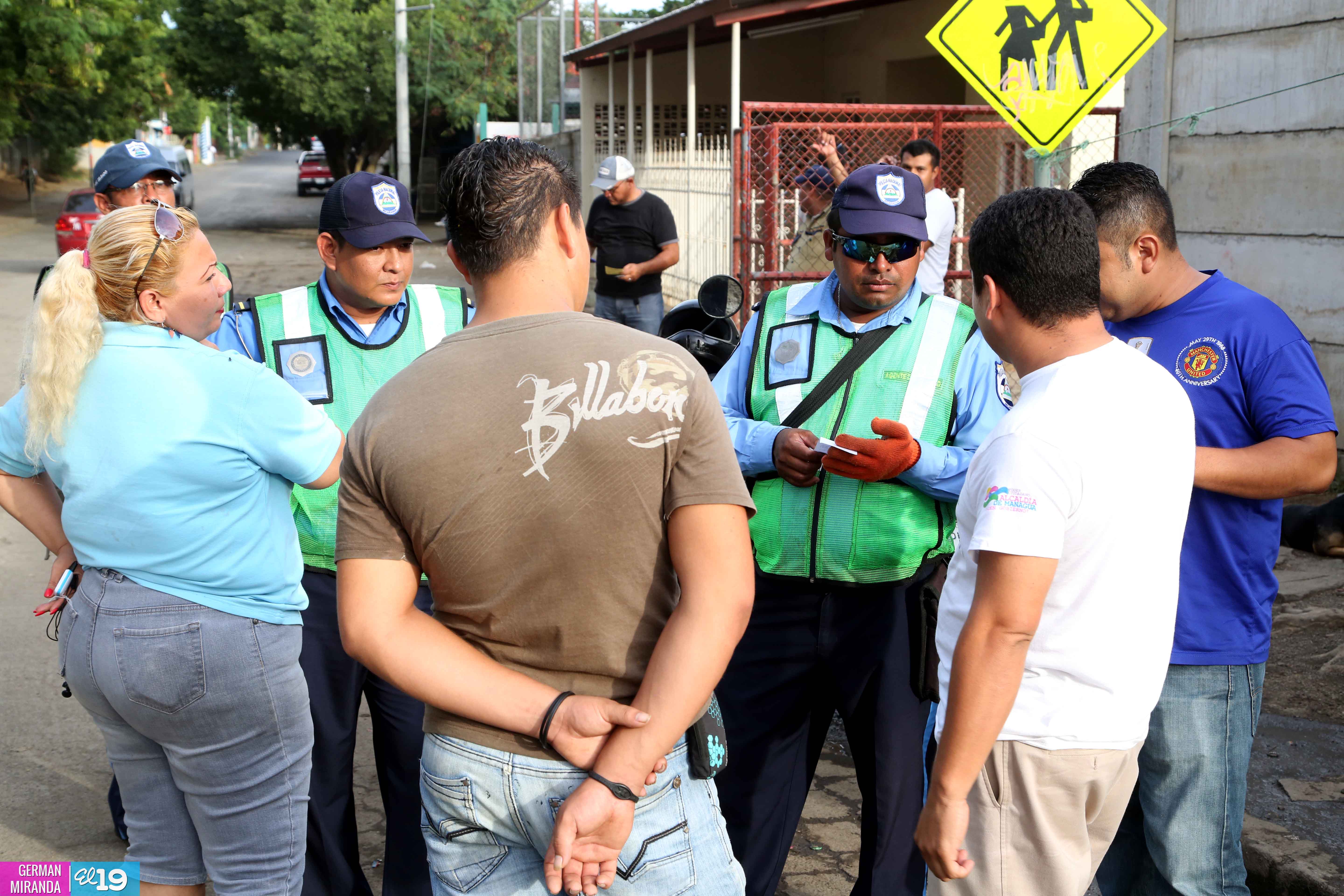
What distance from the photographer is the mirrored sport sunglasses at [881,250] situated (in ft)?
10.1

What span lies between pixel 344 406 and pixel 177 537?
0.83 metres

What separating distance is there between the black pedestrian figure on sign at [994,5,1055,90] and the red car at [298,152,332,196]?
1690 inches

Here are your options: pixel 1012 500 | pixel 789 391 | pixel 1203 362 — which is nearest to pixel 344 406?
pixel 789 391

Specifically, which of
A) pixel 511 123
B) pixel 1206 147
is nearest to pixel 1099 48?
pixel 1206 147

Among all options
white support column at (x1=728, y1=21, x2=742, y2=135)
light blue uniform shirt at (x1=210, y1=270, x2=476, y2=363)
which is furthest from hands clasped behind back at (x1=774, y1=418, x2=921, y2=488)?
white support column at (x1=728, y1=21, x2=742, y2=135)

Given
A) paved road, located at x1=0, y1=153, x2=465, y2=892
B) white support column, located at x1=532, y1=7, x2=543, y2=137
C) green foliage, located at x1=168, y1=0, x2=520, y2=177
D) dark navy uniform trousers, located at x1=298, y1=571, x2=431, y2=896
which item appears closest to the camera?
dark navy uniform trousers, located at x1=298, y1=571, x2=431, y2=896

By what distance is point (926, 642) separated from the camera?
288cm

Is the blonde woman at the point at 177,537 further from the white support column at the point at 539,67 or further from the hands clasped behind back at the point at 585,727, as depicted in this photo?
the white support column at the point at 539,67

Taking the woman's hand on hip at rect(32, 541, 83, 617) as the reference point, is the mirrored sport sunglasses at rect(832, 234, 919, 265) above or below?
above

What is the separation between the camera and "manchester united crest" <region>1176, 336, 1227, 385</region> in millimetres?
2637

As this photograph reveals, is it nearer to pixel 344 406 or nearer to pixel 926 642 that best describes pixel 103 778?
pixel 344 406

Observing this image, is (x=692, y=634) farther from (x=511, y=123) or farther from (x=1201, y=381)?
(x=511, y=123)

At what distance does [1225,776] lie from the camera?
2619 millimetres

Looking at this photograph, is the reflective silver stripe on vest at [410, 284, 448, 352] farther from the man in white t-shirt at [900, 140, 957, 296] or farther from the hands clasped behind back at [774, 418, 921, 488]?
the man in white t-shirt at [900, 140, 957, 296]
